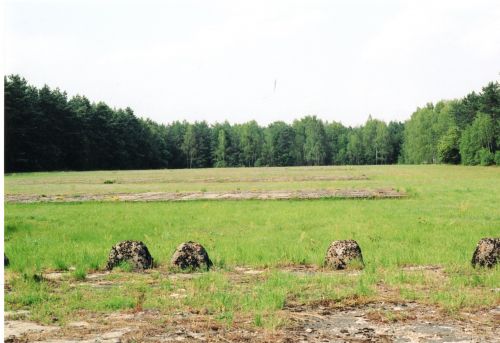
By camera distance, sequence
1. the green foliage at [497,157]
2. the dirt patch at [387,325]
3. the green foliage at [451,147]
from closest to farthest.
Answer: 1. the dirt patch at [387,325]
2. the green foliage at [497,157]
3. the green foliage at [451,147]

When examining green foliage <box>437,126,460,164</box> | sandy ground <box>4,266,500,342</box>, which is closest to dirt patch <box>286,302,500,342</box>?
sandy ground <box>4,266,500,342</box>

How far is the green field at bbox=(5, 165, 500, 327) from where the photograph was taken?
1045cm

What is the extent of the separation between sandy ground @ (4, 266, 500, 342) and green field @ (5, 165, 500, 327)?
1.04 ft

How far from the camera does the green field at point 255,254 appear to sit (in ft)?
34.3

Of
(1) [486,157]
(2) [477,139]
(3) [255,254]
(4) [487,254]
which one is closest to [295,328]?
(4) [487,254]

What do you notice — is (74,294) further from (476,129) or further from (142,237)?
(476,129)

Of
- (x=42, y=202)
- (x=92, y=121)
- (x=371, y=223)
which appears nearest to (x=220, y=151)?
(x=92, y=121)

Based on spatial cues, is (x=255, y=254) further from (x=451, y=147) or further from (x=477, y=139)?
(x=451, y=147)

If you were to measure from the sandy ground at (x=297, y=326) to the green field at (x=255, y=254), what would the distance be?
316mm

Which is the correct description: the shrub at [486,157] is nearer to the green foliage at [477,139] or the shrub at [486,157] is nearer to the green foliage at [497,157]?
the green foliage at [477,139]

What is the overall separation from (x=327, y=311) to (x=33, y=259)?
30.6ft

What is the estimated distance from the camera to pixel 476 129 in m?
118

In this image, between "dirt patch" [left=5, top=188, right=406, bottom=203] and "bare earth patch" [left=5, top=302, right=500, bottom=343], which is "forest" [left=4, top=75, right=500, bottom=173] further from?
"bare earth patch" [left=5, top=302, right=500, bottom=343]

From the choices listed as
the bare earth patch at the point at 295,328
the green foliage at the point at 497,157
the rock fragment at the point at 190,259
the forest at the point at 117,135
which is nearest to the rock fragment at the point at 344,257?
the rock fragment at the point at 190,259
